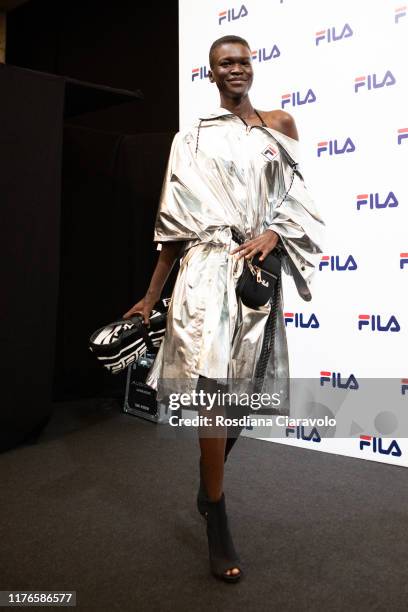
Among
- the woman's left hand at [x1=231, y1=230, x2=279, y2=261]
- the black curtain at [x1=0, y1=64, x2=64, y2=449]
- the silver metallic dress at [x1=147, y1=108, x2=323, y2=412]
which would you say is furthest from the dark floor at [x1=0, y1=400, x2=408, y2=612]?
the woman's left hand at [x1=231, y1=230, x2=279, y2=261]

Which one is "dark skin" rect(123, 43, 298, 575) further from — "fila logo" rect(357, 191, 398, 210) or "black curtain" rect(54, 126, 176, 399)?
"black curtain" rect(54, 126, 176, 399)

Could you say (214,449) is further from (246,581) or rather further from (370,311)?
(370,311)

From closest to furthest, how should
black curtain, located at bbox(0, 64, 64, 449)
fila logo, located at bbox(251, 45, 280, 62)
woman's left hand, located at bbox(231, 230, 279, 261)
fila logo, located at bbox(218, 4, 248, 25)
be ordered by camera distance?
woman's left hand, located at bbox(231, 230, 279, 261) < black curtain, located at bbox(0, 64, 64, 449) < fila logo, located at bbox(251, 45, 280, 62) < fila logo, located at bbox(218, 4, 248, 25)

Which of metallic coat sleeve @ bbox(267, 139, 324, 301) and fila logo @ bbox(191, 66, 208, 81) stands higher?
fila logo @ bbox(191, 66, 208, 81)

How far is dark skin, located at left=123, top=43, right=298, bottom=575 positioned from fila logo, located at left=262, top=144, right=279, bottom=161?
10cm

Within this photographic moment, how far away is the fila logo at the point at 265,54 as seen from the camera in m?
2.96

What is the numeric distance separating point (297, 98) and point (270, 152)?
135 cm

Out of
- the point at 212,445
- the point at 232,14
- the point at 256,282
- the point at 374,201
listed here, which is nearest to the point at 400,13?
the point at 374,201

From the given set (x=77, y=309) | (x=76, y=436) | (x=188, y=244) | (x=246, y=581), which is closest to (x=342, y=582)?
(x=246, y=581)

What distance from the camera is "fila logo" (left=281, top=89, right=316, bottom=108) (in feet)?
9.33

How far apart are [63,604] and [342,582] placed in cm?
75

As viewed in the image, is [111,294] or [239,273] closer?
[239,273]

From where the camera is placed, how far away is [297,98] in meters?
2.90

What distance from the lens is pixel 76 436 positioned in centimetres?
308
